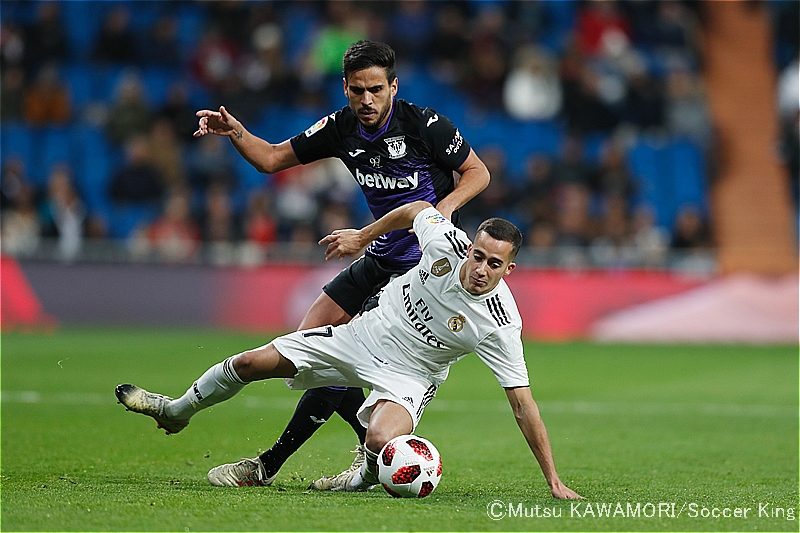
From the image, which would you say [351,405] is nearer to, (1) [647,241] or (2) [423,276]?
(2) [423,276]

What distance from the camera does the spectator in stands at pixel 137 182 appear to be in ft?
68.3

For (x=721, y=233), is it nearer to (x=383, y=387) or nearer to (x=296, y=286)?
(x=296, y=286)

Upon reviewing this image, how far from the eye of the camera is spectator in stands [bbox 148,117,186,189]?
2102 centimetres

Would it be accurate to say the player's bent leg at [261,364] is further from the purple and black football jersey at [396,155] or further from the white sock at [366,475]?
the purple and black football jersey at [396,155]

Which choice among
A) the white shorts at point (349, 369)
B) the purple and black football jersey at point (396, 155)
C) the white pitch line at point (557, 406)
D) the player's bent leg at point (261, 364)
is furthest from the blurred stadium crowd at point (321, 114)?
the player's bent leg at point (261, 364)

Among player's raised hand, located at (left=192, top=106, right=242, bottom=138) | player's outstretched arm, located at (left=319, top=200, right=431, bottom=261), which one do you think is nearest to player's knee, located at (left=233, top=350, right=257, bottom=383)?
player's outstretched arm, located at (left=319, top=200, right=431, bottom=261)

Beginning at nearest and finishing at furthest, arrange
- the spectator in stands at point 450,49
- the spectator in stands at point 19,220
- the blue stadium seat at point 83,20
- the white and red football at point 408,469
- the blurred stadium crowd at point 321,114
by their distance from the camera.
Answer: the white and red football at point 408,469
the spectator in stands at point 19,220
the blurred stadium crowd at point 321,114
the spectator in stands at point 450,49
the blue stadium seat at point 83,20

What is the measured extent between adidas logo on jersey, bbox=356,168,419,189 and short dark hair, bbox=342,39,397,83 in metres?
0.67

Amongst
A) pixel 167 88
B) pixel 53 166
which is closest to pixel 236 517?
pixel 53 166

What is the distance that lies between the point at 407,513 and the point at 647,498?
1.62 metres

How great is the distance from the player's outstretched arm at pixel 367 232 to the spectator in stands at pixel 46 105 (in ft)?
51.2

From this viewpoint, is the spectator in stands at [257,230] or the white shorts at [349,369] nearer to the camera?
the white shorts at [349,369]

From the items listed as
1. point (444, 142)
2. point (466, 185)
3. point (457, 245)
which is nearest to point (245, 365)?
point (457, 245)

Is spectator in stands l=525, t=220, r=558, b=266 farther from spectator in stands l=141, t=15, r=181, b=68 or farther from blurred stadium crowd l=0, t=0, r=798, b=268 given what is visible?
spectator in stands l=141, t=15, r=181, b=68
